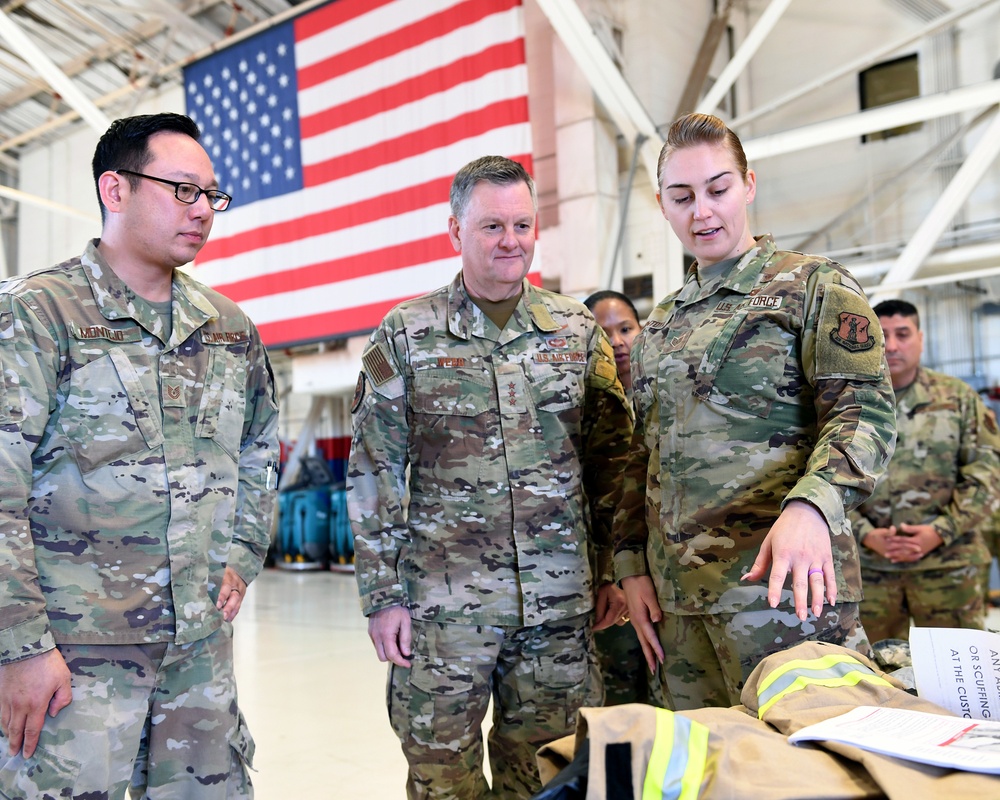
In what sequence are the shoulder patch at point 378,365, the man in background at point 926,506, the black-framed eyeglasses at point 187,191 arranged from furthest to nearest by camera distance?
1. the man in background at point 926,506
2. the shoulder patch at point 378,365
3. the black-framed eyeglasses at point 187,191

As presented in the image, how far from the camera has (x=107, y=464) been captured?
1668 mm

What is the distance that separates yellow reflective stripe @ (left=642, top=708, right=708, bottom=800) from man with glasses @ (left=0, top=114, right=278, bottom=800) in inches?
45.6

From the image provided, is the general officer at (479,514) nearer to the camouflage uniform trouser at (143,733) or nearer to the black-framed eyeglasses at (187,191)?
the camouflage uniform trouser at (143,733)

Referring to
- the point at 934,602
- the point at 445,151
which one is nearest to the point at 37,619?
the point at 934,602

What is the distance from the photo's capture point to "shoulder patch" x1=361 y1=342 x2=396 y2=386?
2049 millimetres

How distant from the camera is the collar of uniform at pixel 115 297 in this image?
1735 mm

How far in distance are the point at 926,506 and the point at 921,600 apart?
0.36 m

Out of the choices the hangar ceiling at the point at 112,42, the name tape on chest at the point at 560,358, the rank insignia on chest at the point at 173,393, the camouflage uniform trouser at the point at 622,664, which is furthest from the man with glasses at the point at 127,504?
the hangar ceiling at the point at 112,42

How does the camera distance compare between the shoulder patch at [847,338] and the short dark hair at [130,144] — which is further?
the short dark hair at [130,144]

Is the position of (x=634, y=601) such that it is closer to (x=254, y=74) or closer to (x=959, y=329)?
(x=959, y=329)

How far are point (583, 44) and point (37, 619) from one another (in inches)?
231

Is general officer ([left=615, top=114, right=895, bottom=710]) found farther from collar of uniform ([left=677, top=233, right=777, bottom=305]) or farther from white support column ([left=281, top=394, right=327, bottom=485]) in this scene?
white support column ([left=281, top=394, right=327, bottom=485])

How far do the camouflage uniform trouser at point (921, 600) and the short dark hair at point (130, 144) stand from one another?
280 cm

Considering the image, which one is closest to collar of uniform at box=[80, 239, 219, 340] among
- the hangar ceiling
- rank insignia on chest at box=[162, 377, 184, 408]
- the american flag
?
rank insignia on chest at box=[162, 377, 184, 408]
